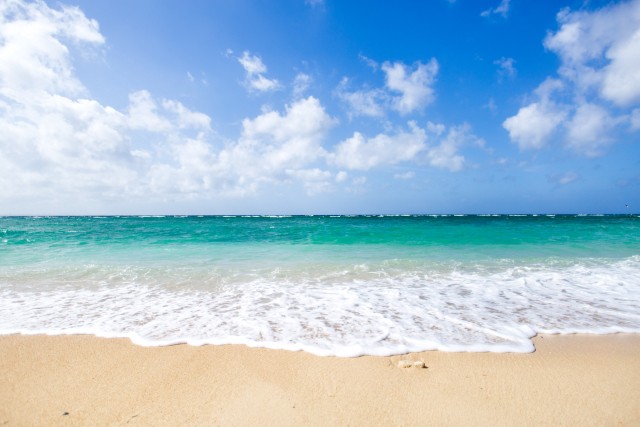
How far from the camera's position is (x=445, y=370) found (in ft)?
10.3

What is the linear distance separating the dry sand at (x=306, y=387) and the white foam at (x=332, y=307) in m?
0.35

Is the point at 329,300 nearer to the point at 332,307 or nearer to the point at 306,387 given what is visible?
the point at 332,307

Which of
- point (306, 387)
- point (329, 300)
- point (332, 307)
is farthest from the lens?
point (329, 300)

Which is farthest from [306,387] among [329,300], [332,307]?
[329,300]

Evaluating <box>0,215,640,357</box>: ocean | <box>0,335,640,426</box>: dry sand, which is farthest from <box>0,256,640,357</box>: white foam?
<box>0,335,640,426</box>: dry sand

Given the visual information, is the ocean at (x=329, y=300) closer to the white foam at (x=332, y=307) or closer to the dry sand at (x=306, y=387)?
the white foam at (x=332, y=307)

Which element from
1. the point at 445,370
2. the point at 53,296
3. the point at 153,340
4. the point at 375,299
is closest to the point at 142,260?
the point at 53,296

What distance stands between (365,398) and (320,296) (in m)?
3.32

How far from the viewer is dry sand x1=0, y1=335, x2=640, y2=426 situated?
2445 millimetres

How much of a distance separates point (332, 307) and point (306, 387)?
241 cm

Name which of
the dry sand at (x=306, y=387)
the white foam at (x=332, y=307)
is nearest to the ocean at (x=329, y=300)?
the white foam at (x=332, y=307)

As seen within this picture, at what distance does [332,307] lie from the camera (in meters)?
5.23

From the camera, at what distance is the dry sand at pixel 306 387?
245 centimetres

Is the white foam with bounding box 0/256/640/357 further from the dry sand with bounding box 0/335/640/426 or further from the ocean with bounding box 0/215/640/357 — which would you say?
the dry sand with bounding box 0/335/640/426
